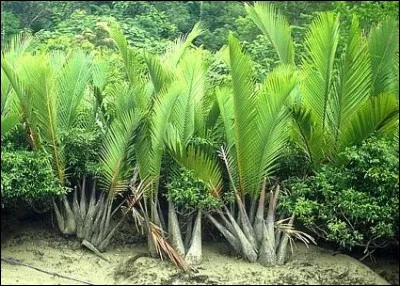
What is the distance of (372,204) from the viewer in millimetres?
6234

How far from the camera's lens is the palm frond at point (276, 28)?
811 cm

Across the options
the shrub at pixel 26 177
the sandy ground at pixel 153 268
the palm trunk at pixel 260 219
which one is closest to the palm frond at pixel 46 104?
the shrub at pixel 26 177

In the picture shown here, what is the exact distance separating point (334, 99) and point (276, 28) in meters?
1.92

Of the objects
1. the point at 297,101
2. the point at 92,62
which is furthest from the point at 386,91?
the point at 92,62

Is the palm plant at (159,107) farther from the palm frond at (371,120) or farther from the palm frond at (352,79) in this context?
the palm frond at (371,120)

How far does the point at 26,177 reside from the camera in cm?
633

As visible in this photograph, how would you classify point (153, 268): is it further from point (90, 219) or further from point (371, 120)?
point (371, 120)

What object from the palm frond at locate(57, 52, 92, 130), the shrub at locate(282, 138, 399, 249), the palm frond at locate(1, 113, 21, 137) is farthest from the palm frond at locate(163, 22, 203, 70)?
the shrub at locate(282, 138, 399, 249)

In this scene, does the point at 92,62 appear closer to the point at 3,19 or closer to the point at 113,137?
the point at 113,137

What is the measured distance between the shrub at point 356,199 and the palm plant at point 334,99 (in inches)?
8.7

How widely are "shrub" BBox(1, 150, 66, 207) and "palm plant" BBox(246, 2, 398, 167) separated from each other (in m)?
2.61

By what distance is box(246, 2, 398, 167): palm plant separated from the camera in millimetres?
6543

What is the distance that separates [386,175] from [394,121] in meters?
0.75

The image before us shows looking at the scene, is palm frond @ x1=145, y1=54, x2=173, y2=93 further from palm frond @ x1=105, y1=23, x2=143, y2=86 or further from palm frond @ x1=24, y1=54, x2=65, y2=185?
palm frond @ x1=24, y1=54, x2=65, y2=185
